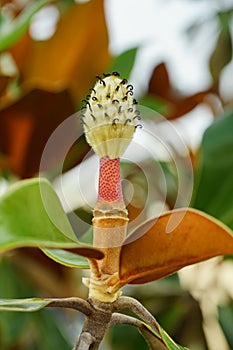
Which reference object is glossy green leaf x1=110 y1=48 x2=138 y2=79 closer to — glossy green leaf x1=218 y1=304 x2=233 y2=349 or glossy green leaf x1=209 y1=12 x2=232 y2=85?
glossy green leaf x1=209 y1=12 x2=232 y2=85

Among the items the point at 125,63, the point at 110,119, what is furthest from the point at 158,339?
the point at 125,63

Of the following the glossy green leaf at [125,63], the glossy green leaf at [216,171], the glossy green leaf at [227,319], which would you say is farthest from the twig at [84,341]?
the glossy green leaf at [227,319]

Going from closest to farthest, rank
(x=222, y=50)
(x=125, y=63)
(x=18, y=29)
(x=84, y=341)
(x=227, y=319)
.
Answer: (x=84, y=341) < (x=18, y=29) < (x=125, y=63) < (x=227, y=319) < (x=222, y=50)

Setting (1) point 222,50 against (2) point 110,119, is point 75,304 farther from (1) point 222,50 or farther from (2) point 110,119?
(1) point 222,50

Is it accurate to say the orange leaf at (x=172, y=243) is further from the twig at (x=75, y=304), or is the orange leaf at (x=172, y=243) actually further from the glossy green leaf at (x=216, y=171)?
the glossy green leaf at (x=216, y=171)

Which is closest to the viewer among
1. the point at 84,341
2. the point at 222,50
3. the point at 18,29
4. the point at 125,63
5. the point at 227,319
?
the point at 84,341

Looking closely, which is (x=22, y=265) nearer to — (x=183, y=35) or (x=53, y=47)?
(x=53, y=47)

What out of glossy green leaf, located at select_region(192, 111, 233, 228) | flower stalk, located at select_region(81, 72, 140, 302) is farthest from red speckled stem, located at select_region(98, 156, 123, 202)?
glossy green leaf, located at select_region(192, 111, 233, 228)
